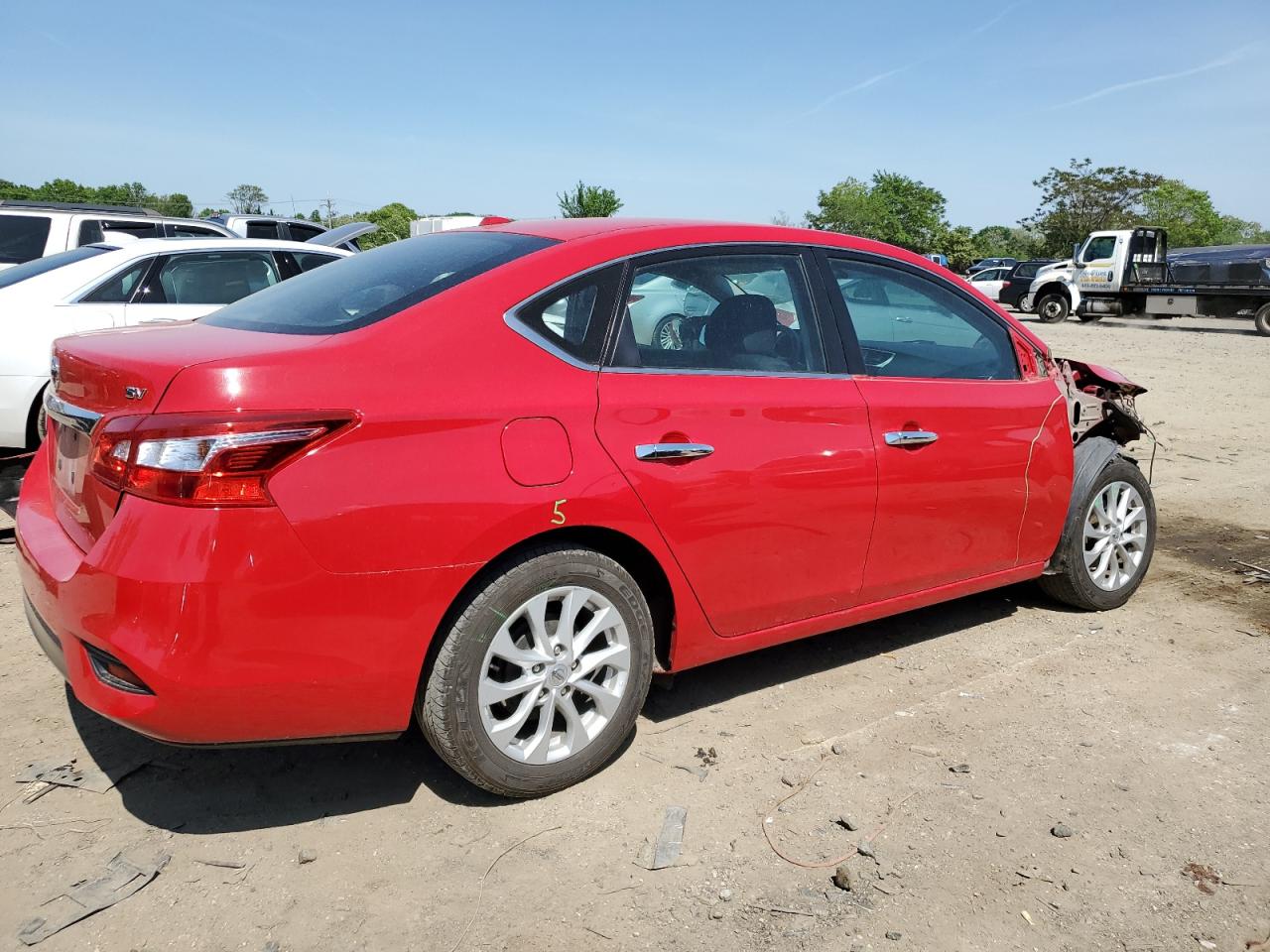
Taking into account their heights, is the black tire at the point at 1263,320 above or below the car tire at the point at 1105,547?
above

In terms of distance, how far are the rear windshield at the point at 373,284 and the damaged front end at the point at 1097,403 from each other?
258cm

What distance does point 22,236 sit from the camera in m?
10.5

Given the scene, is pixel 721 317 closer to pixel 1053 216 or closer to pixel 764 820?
pixel 764 820

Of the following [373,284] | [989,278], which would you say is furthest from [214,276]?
[989,278]

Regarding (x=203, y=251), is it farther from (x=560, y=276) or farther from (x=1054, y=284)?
(x=1054, y=284)

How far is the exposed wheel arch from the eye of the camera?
2803mm

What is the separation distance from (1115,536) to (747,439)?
7.72 ft

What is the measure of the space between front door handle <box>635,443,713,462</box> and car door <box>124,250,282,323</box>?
4.90m

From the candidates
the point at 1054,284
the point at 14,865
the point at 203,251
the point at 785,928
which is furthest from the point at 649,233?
the point at 1054,284

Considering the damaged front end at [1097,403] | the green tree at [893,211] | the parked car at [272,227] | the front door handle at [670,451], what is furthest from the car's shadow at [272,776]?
the green tree at [893,211]

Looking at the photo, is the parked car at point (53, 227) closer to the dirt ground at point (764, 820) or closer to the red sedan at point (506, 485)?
the dirt ground at point (764, 820)

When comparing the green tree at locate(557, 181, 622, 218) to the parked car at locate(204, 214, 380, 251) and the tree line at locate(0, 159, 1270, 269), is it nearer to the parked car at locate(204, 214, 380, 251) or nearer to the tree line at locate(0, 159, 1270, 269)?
the tree line at locate(0, 159, 1270, 269)

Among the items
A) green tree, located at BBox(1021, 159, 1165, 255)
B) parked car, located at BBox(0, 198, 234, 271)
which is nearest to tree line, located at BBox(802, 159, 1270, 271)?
green tree, located at BBox(1021, 159, 1165, 255)

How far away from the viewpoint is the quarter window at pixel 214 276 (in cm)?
720
